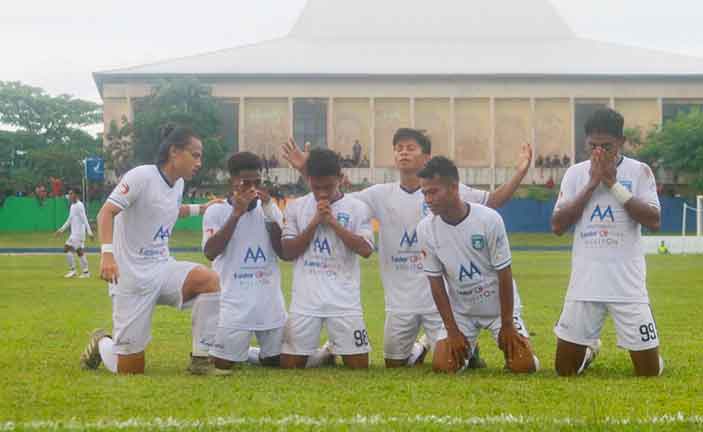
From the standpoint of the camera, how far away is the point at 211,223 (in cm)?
983

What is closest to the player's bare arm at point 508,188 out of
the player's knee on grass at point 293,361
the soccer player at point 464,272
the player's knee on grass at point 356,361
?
the soccer player at point 464,272

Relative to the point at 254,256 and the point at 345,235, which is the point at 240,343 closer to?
the point at 254,256

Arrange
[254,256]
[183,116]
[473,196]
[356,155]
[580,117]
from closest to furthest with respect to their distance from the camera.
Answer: [254,256] < [473,196] < [183,116] < [356,155] < [580,117]

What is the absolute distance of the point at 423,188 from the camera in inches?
358

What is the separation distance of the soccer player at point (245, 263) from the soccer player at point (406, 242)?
1.68 feet

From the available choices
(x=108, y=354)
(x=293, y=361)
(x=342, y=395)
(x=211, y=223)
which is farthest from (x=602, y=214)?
(x=108, y=354)

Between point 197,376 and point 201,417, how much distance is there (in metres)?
2.22

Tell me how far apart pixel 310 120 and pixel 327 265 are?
65.0 meters

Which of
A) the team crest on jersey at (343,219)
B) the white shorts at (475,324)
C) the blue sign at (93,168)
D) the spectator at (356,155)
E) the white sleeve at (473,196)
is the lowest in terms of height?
the white shorts at (475,324)

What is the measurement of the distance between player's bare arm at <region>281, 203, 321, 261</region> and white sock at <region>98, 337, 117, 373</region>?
63.1 inches

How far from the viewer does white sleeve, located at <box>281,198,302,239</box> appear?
9.88 metres

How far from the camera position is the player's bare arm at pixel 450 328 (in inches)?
360

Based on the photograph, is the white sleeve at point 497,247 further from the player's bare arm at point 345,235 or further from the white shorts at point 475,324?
the player's bare arm at point 345,235

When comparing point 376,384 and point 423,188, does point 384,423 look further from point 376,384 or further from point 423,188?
point 423,188
